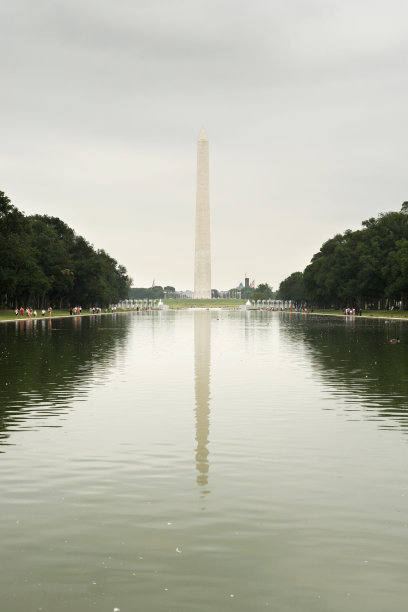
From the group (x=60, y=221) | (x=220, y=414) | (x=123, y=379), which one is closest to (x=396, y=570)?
(x=220, y=414)

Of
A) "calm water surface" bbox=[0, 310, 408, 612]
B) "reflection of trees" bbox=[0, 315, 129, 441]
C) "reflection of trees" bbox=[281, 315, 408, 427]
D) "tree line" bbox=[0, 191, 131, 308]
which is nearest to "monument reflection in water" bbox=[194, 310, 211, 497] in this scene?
"calm water surface" bbox=[0, 310, 408, 612]

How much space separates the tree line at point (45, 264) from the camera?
98688mm

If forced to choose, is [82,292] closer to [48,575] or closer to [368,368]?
[368,368]

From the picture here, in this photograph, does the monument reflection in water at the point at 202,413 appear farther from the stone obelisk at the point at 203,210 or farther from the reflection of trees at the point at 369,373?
the stone obelisk at the point at 203,210

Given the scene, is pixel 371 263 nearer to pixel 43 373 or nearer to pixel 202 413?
pixel 43 373

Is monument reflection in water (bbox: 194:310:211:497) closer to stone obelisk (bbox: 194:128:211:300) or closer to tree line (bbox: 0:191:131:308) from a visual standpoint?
tree line (bbox: 0:191:131:308)

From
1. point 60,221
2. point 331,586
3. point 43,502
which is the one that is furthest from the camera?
point 60,221

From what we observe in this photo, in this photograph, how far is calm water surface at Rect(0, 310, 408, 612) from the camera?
6.98m

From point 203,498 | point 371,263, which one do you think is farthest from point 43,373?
point 371,263

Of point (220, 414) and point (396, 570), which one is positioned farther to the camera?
point (220, 414)

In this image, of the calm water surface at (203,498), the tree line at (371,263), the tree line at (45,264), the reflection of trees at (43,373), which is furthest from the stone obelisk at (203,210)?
the calm water surface at (203,498)

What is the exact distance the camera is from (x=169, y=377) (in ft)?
84.2

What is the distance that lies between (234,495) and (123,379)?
15.1m

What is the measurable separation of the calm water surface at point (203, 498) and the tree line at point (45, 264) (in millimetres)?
78963
